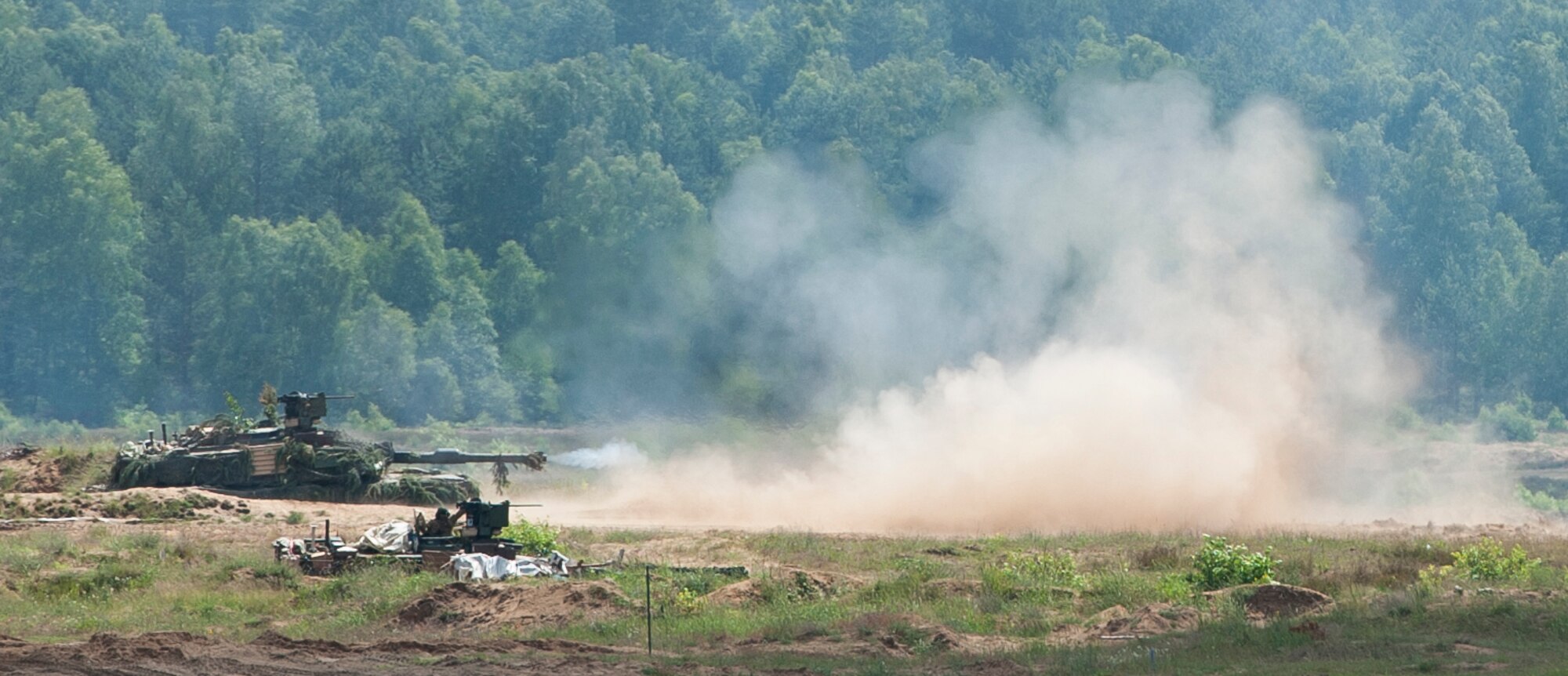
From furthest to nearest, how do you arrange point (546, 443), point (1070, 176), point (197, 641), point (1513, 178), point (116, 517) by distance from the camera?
point (1513, 178) → point (546, 443) → point (1070, 176) → point (116, 517) → point (197, 641)

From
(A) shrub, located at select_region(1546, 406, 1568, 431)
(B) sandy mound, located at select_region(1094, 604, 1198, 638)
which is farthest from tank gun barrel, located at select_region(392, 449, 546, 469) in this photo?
(A) shrub, located at select_region(1546, 406, 1568, 431)

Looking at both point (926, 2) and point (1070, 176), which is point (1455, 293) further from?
point (926, 2)

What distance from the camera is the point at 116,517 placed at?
44.9 metres

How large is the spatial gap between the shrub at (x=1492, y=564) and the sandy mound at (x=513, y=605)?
475 inches

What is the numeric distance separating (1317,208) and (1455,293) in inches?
951

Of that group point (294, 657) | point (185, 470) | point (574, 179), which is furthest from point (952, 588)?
point (574, 179)

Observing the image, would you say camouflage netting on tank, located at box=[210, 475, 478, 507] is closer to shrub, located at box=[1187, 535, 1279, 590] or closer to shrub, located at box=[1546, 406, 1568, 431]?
shrub, located at box=[1187, 535, 1279, 590]

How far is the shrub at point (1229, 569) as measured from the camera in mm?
32969

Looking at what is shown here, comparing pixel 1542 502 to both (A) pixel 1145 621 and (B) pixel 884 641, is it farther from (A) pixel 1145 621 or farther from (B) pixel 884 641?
(B) pixel 884 641

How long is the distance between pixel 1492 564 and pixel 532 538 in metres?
14.1

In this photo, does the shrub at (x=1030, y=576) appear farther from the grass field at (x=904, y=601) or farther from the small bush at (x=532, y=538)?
the small bush at (x=532, y=538)

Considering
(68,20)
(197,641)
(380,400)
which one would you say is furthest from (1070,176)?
(68,20)

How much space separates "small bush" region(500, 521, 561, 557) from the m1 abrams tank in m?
12.9

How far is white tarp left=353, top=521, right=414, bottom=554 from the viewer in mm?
35844
